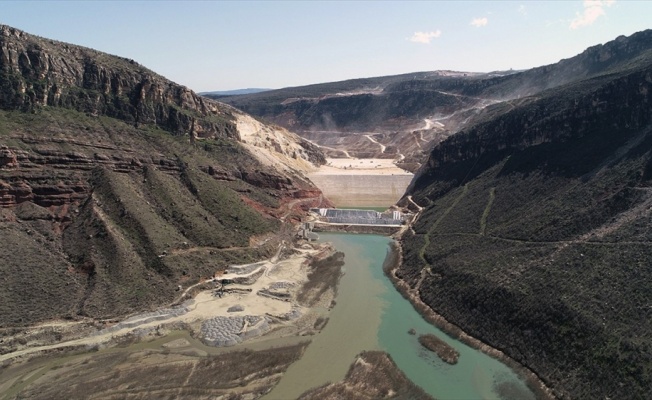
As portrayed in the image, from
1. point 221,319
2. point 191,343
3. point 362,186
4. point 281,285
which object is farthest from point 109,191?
point 362,186

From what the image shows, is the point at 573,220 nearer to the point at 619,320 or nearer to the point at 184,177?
the point at 619,320

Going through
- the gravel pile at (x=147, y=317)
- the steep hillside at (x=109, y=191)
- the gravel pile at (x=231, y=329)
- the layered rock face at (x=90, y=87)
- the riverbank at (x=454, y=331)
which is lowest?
the riverbank at (x=454, y=331)

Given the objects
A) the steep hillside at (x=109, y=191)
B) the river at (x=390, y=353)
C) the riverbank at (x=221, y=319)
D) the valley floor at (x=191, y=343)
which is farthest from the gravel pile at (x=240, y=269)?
the river at (x=390, y=353)

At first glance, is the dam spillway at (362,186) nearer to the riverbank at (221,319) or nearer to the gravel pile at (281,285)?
the riverbank at (221,319)

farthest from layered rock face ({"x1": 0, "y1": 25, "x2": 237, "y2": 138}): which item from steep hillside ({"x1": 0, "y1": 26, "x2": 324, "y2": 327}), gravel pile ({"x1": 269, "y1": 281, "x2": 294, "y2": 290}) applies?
gravel pile ({"x1": 269, "y1": 281, "x2": 294, "y2": 290})

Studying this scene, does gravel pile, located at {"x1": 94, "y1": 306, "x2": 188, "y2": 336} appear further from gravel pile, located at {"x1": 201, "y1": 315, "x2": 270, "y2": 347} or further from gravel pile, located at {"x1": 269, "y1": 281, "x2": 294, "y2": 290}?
gravel pile, located at {"x1": 269, "y1": 281, "x2": 294, "y2": 290}

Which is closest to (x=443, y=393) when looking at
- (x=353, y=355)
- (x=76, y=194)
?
(x=353, y=355)
